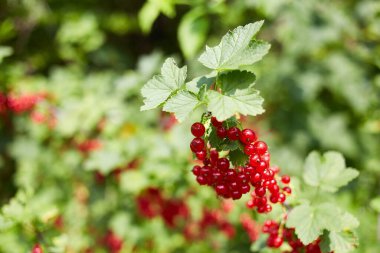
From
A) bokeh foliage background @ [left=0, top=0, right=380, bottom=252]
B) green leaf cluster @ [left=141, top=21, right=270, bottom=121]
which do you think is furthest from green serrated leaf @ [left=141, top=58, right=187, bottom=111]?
bokeh foliage background @ [left=0, top=0, right=380, bottom=252]

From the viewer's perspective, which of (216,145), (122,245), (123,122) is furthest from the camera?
(122,245)

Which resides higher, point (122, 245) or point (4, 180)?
point (4, 180)

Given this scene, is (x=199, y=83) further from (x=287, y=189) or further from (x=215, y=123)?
(x=287, y=189)

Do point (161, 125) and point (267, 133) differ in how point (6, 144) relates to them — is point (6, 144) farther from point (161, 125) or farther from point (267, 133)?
point (267, 133)

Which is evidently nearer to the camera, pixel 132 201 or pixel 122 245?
pixel 132 201

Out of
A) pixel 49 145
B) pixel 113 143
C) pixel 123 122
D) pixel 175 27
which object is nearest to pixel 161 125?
pixel 123 122

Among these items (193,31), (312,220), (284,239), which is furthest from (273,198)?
(193,31)

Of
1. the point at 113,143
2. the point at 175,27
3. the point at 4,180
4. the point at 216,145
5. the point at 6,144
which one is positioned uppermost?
the point at 175,27

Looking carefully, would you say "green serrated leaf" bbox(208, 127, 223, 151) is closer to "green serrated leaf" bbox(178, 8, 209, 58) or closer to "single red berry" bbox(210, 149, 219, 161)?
"single red berry" bbox(210, 149, 219, 161)
